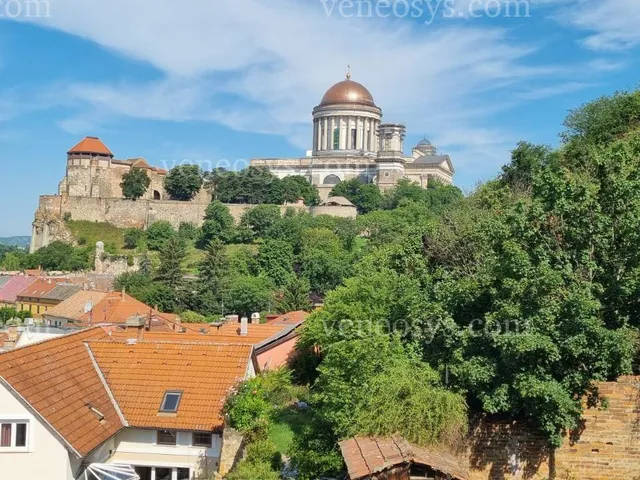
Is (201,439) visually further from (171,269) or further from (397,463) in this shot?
(171,269)

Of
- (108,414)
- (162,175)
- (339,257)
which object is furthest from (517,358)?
(162,175)

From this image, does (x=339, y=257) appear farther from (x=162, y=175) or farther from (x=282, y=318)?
(x=162, y=175)

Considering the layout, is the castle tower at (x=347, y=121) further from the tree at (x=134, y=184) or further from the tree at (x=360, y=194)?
the tree at (x=134, y=184)

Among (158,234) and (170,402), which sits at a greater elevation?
(158,234)

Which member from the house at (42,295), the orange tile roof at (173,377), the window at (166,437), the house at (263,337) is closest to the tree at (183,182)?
the house at (42,295)

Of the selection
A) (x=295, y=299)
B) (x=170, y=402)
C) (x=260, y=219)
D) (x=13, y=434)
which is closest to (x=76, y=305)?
(x=295, y=299)
